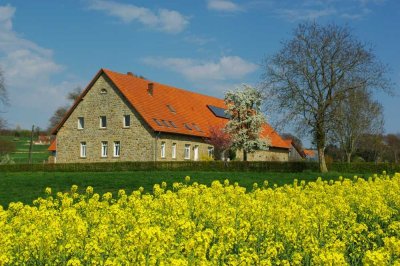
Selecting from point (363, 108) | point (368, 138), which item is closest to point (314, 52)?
point (363, 108)

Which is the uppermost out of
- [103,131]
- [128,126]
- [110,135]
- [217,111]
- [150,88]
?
[150,88]

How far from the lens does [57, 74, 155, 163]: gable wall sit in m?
48.9

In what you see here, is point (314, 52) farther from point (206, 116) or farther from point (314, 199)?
point (314, 199)

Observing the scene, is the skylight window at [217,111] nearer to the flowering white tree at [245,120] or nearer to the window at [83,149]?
the flowering white tree at [245,120]

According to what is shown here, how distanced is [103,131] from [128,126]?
3.24 m

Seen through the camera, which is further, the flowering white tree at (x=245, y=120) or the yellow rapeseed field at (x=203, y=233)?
the flowering white tree at (x=245, y=120)

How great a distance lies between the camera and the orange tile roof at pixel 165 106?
164 feet

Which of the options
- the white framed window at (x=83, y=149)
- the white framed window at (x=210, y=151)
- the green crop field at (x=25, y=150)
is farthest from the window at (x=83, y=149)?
the green crop field at (x=25, y=150)

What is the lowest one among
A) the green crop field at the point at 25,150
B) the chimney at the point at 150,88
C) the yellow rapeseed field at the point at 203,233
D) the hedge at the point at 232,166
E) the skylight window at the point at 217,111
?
the yellow rapeseed field at the point at 203,233

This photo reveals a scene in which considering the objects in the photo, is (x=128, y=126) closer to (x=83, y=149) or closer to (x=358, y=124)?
(x=83, y=149)

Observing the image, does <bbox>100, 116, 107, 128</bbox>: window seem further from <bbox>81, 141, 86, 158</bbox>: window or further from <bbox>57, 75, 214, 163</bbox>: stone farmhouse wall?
<bbox>81, 141, 86, 158</bbox>: window

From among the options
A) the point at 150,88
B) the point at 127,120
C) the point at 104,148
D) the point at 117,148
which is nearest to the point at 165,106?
the point at 150,88

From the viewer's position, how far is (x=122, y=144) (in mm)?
50094

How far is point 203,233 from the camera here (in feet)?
22.7
